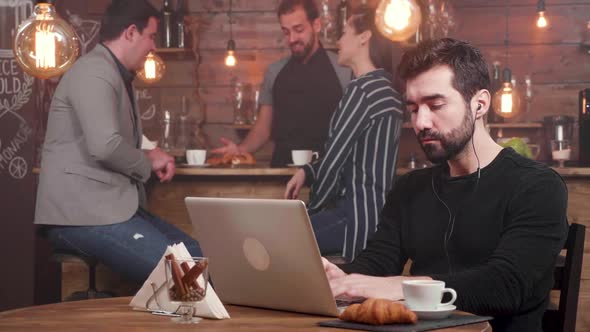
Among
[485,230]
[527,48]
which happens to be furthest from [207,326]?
[527,48]

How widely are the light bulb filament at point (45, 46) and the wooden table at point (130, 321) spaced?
195cm

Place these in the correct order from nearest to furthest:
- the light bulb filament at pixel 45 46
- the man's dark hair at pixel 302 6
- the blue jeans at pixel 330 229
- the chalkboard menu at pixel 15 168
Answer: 1. the light bulb filament at pixel 45 46
2. the blue jeans at pixel 330 229
3. the chalkboard menu at pixel 15 168
4. the man's dark hair at pixel 302 6

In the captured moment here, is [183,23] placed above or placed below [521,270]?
above

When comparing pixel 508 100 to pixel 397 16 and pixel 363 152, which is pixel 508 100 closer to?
pixel 397 16

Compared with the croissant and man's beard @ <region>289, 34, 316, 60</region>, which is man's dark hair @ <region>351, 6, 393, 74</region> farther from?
the croissant

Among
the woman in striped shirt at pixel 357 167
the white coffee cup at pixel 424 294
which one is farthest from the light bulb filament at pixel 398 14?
the white coffee cup at pixel 424 294

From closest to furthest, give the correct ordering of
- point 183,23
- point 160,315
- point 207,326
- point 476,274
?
point 207,326 → point 160,315 → point 476,274 → point 183,23

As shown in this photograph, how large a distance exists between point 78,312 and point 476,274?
0.83 meters

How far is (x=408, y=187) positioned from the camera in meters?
2.33

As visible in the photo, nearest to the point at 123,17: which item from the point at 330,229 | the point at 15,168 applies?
the point at 330,229

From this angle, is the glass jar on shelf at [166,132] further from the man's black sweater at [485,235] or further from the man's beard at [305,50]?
the man's black sweater at [485,235]

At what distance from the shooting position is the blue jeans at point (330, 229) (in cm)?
374

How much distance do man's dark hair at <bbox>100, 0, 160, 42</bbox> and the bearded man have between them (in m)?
1.90

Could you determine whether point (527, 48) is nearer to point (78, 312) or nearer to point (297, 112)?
point (297, 112)
